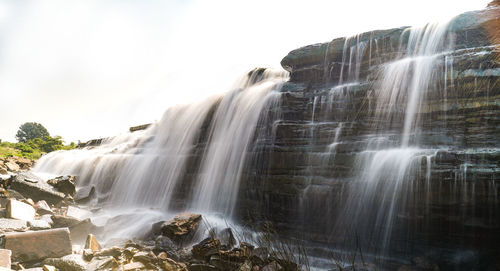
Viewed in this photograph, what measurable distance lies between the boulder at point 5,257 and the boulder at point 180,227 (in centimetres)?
326

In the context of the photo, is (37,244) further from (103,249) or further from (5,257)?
(103,249)

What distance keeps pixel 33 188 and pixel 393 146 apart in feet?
35.7

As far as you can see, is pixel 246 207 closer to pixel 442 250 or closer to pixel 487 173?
pixel 442 250

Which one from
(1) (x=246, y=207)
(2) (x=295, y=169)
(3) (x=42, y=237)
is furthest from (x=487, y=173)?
(3) (x=42, y=237)

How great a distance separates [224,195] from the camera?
870 centimetres

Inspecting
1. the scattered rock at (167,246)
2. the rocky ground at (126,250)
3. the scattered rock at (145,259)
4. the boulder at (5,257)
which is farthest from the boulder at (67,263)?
the scattered rock at (167,246)

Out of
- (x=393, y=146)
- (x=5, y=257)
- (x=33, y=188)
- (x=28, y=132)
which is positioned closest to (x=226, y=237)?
(x=5, y=257)

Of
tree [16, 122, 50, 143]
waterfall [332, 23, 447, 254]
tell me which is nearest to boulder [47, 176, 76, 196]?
waterfall [332, 23, 447, 254]

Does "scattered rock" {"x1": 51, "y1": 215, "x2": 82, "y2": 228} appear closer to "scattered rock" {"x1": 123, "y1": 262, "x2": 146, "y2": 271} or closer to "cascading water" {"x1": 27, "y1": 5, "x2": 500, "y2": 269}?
"cascading water" {"x1": 27, "y1": 5, "x2": 500, "y2": 269}

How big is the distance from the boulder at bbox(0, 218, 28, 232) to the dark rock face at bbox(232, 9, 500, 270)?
4.86 metres

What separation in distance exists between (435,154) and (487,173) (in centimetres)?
84

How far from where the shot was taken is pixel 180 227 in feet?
22.0

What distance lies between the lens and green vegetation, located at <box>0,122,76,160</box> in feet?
103

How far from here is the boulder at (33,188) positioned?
8.48m
